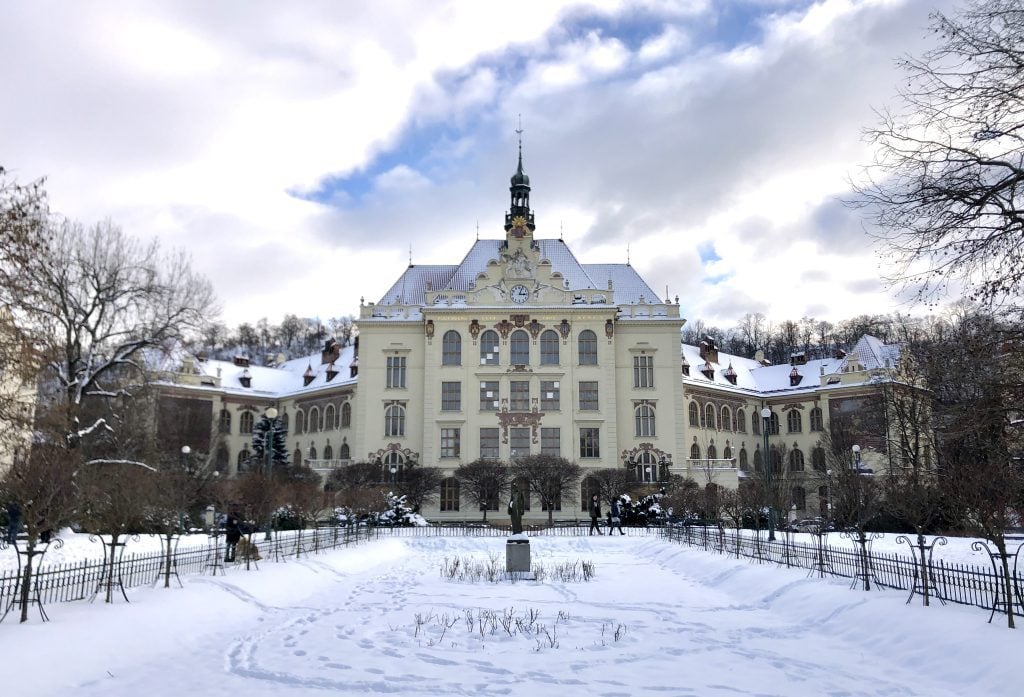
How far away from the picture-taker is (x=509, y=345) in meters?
56.8

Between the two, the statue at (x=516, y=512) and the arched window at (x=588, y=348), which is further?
the arched window at (x=588, y=348)

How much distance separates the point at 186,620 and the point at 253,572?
587cm

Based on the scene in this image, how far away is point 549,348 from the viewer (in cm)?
5694

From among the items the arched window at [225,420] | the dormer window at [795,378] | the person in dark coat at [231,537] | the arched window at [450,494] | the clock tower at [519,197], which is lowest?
the person in dark coat at [231,537]

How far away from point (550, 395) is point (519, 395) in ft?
6.89

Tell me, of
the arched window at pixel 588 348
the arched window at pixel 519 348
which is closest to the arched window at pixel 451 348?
the arched window at pixel 519 348

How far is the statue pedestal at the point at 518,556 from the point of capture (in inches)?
917

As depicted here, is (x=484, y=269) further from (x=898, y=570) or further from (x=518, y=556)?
(x=898, y=570)

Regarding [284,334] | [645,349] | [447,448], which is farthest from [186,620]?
[284,334]

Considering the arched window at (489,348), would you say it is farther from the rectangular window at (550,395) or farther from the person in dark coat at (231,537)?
the person in dark coat at (231,537)

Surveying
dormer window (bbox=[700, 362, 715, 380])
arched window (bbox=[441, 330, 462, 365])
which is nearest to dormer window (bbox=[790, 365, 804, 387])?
dormer window (bbox=[700, 362, 715, 380])

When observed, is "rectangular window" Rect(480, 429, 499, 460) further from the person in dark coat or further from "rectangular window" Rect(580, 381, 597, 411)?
the person in dark coat

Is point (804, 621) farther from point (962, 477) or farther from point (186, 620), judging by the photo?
point (186, 620)

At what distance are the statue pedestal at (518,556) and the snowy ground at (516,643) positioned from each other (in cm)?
296
